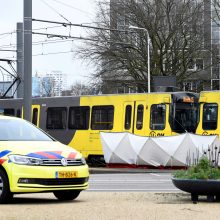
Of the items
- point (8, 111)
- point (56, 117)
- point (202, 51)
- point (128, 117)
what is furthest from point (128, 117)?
point (202, 51)

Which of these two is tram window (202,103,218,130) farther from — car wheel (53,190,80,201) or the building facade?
the building facade

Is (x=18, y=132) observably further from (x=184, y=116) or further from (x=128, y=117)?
(x=128, y=117)

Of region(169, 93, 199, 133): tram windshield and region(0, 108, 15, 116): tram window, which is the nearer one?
region(169, 93, 199, 133): tram windshield

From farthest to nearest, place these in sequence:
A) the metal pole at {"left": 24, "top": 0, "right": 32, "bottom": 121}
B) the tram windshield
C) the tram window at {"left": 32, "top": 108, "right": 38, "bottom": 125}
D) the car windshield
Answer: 1. the tram window at {"left": 32, "top": 108, "right": 38, "bottom": 125}
2. the tram windshield
3. the metal pole at {"left": 24, "top": 0, "right": 32, "bottom": 121}
4. the car windshield

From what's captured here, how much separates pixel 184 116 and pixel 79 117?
5.22m

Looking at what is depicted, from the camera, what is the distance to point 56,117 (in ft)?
103

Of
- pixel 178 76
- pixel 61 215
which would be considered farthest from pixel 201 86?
pixel 61 215

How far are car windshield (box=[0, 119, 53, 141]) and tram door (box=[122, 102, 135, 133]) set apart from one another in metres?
15.2

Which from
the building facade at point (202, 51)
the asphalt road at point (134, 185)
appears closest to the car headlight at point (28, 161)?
the asphalt road at point (134, 185)

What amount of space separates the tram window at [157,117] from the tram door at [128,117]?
38.6 inches

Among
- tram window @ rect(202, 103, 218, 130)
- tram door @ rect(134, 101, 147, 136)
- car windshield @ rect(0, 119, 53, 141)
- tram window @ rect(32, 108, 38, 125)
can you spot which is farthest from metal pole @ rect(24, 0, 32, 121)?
car windshield @ rect(0, 119, 53, 141)

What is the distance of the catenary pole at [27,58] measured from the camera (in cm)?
2712

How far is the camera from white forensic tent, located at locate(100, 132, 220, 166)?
2497 centimetres

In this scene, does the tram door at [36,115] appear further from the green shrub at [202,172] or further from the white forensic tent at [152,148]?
the green shrub at [202,172]
